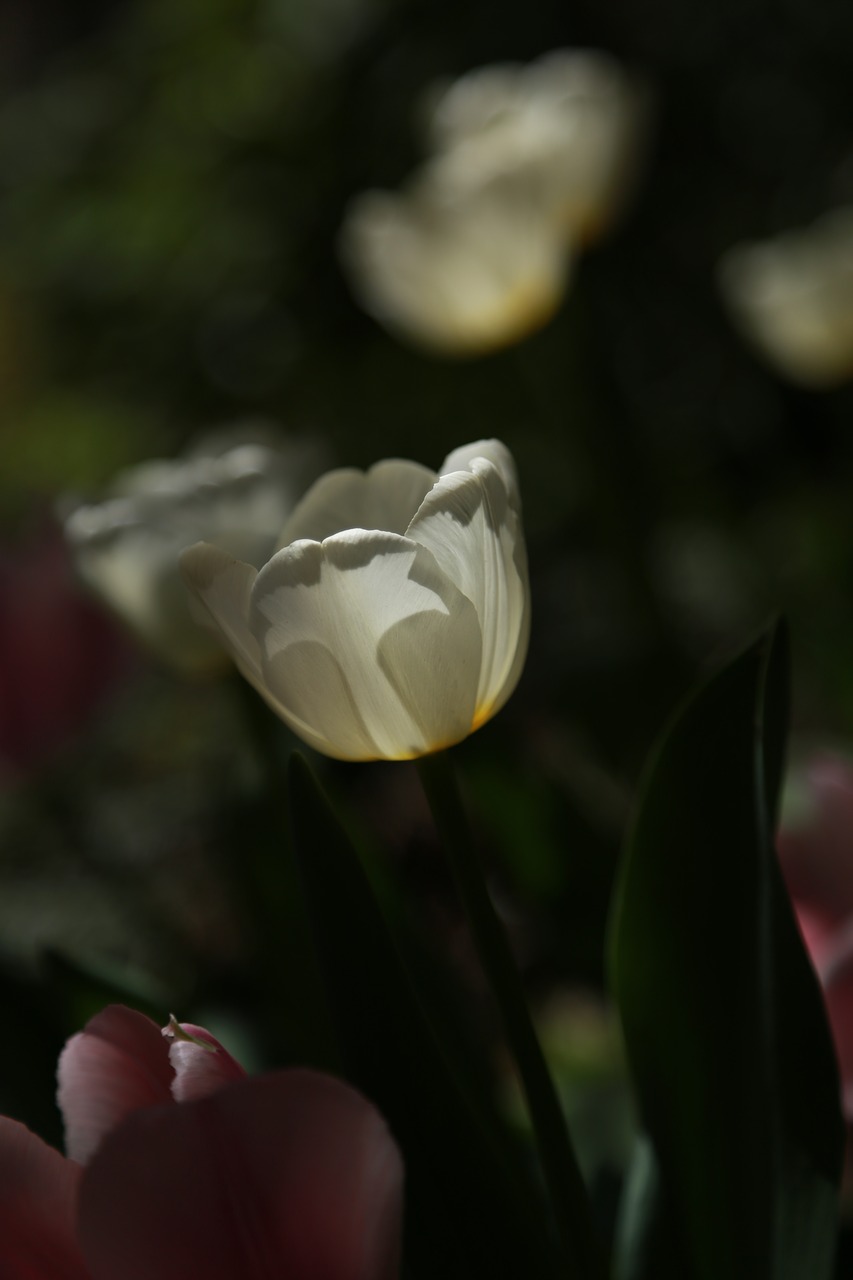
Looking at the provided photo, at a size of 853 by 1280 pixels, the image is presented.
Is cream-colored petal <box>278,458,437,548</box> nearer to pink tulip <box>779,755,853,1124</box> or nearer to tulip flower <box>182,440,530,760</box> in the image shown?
tulip flower <box>182,440,530,760</box>

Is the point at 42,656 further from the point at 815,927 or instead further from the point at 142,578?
the point at 815,927

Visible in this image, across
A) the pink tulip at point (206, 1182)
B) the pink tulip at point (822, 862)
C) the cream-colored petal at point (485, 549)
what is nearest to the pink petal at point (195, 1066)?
the pink tulip at point (206, 1182)

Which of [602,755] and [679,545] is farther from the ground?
[679,545]

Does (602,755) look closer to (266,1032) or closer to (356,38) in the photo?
(266,1032)

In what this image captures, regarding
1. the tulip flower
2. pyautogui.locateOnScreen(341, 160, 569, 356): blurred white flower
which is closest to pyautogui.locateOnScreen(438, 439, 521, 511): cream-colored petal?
the tulip flower

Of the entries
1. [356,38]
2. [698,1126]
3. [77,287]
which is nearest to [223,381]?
[77,287]

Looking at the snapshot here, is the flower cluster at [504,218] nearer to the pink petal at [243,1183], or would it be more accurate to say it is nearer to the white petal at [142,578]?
the white petal at [142,578]
